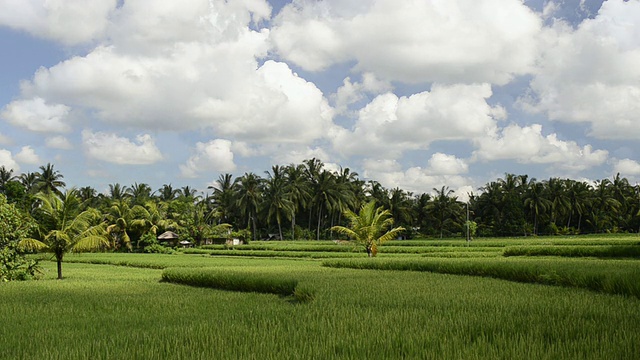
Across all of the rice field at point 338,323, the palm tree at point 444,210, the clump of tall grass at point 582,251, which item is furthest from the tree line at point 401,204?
the rice field at point 338,323

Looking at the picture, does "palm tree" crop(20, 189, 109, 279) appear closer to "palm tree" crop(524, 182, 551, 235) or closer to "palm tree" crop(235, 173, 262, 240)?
"palm tree" crop(235, 173, 262, 240)

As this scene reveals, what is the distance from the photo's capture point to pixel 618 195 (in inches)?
2805

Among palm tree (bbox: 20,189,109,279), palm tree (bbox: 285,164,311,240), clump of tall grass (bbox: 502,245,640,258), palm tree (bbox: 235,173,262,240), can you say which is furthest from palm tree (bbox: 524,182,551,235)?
palm tree (bbox: 20,189,109,279)

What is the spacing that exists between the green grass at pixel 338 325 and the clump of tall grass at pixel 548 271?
26.3 inches

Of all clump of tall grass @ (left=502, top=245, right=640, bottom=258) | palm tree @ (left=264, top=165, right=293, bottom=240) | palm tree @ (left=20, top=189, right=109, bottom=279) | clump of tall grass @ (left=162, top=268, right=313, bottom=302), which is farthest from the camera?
palm tree @ (left=264, top=165, right=293, bottom=240)

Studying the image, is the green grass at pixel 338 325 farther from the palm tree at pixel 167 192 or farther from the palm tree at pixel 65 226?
the palm tree at pixel 167 192

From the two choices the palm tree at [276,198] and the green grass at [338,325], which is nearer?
the green grass at [338,325]

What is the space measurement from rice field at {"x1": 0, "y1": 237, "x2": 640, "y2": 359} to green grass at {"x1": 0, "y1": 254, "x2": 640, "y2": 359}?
0.02m

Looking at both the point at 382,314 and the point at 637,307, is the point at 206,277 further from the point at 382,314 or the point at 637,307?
the point at 637,307

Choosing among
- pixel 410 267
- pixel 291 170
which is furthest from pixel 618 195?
pixel 410 267

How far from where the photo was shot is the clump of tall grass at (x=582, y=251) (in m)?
22.1

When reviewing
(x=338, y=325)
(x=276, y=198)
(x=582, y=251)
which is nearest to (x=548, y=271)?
(x=338, y=325)

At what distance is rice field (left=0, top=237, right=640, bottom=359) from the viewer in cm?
544

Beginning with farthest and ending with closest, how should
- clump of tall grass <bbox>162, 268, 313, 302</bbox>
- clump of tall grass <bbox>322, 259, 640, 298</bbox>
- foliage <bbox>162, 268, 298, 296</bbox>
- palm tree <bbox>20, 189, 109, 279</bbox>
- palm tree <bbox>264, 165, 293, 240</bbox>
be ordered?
palm tree <bbox>264, 165, 293, 240</bbox>
palm tree <bbox>20, 189, 109, 279</bbox>
foliage <bbox>162, 268, 298, 296</bbox>
clump of tall grass <bbox>162, 268, 313, 302</bbox>
clump of tall grass <bbox>322, 259, 640, 298</bbox>
